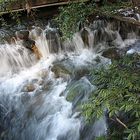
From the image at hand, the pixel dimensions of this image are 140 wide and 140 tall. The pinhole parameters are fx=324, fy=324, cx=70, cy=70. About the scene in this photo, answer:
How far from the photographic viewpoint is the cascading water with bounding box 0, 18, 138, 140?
16.7ft

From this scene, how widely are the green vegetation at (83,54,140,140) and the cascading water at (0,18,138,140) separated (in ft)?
3.78

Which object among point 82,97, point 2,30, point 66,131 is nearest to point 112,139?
point 66,131

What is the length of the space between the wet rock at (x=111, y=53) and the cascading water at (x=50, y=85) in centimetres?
14

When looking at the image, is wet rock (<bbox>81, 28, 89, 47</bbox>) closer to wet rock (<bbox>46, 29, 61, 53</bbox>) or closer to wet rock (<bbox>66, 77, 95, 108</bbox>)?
wet rock (<bbox>46, 29, 61, 53</bbox>)

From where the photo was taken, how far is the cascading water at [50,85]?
5.10m

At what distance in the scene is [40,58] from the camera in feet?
24.0

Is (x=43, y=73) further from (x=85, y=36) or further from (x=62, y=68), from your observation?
A: (x=85, y=36)

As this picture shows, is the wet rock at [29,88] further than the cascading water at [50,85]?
Yes

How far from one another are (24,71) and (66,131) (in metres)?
2.41

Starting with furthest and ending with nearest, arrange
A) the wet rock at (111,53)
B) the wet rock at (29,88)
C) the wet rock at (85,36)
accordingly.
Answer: the wet rock at (85,36)
the wet rock at (111,53)
the wet rock at (29,88)

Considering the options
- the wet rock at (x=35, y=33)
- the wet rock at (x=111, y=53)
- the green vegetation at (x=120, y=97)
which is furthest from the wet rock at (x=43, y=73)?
the green vegetation at (x=120, y=97)

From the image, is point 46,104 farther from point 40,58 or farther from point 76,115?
point 40,58

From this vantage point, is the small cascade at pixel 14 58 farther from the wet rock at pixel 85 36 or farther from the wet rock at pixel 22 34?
the wet rock at pixel 85 36

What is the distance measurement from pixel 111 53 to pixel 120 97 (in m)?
4.14
